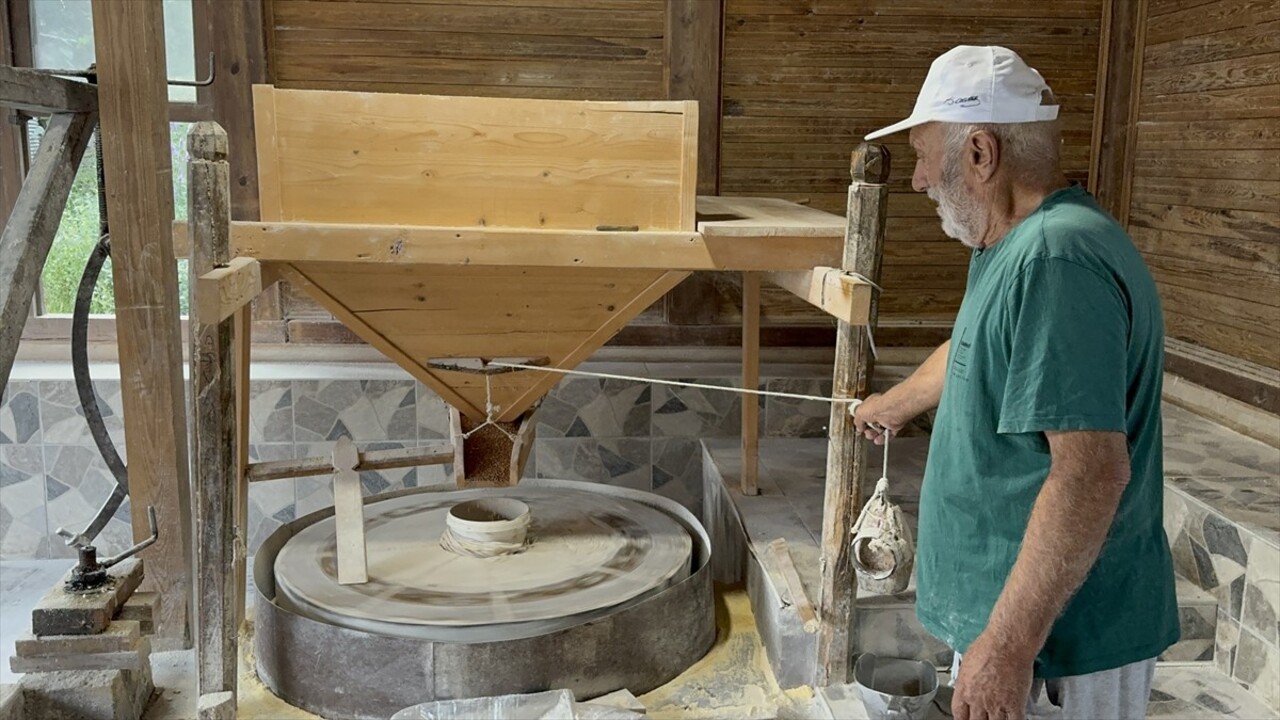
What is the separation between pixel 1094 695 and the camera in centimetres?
184

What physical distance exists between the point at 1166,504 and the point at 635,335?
7.44 ft

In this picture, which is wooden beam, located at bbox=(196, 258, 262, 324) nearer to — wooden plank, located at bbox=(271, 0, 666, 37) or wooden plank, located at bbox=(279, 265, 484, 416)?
wooden plank, located at bbox=(279, 265, 484, 416)

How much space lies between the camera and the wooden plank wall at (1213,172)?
382 cm

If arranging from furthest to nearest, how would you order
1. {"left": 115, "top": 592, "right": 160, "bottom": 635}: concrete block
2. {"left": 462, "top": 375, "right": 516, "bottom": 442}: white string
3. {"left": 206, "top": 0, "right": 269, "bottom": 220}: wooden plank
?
{"left": 206, "top": 0, "right": 269, "bottom": 220}: wooden plank, {"left": 462, "top": 375, "right": 516, "bottom": 442}: white string, {"left": 115, "top": 592, "right": 160, "bottom": 635}: concrete block

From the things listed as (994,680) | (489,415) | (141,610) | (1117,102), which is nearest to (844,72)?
(1117,102)

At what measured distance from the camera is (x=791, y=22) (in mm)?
4504

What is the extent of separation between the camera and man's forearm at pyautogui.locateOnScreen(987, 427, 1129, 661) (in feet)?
5.40

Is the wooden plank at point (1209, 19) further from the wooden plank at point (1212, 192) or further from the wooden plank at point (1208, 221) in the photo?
the wooden plank at point (1208, 221)

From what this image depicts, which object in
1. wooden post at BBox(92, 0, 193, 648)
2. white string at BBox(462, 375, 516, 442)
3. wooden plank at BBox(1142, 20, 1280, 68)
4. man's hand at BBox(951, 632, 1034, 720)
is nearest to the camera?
man's hand at BBox(951, 632, 1034, 720)

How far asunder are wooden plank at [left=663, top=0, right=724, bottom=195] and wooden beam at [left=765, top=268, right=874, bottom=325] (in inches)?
74.6

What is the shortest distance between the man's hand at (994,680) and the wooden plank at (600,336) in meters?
1.28

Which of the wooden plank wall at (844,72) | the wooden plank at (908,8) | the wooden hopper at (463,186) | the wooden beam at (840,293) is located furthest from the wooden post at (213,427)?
the wooden plank at (908,8)

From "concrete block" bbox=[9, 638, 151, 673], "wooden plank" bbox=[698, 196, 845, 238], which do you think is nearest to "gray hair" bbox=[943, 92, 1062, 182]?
"wooden plank" bbox=[698, 196, 845, 238]

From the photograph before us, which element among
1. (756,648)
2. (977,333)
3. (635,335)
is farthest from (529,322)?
(635,335)
